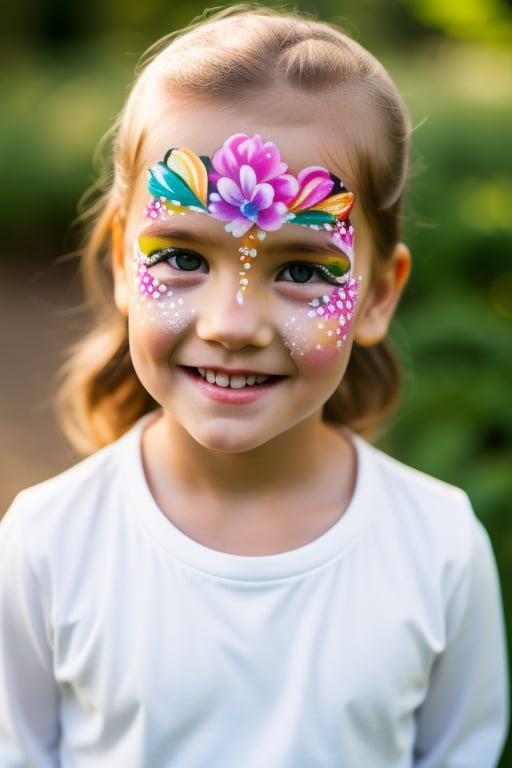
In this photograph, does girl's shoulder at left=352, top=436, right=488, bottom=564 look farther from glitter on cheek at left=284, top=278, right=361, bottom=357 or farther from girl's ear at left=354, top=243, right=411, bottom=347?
glitter on cheek at left=284, top=278, right=361, bottom=357

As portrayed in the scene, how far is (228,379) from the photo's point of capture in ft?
6.81

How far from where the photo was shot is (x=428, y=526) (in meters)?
2.37

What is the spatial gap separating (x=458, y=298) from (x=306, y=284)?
125 inches

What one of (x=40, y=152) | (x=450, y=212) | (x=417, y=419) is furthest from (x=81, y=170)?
(x=417, y=419)

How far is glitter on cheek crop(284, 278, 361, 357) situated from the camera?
2.07 metres

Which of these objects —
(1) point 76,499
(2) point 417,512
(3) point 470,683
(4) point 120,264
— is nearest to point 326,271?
(4) point 120,264

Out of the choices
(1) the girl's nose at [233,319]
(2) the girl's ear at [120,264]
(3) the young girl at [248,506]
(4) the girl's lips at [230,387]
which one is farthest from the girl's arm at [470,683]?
(2) the girl's ear at [120,264]

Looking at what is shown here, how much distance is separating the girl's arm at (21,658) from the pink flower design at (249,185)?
84 cm

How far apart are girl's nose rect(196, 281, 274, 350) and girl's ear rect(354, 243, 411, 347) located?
0.38 m

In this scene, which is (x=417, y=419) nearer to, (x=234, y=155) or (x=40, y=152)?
(x=234, y=155)

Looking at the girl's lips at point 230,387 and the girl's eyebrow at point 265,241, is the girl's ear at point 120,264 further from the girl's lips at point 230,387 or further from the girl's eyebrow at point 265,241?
the girl's lips at point 230,387

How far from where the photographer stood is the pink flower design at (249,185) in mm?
1989

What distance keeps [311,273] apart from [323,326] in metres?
0.12

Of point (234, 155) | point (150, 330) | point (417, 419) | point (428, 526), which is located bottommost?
point (417, 419)
